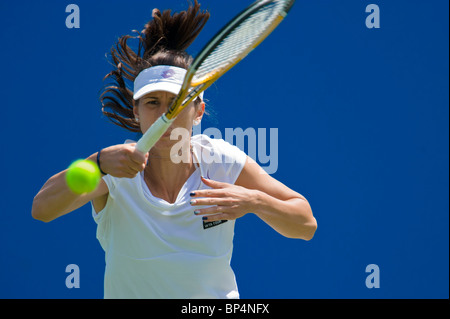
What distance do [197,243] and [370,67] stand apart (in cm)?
186

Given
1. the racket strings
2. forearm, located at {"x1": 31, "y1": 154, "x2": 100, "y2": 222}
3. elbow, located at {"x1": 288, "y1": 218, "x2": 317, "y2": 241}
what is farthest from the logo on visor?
elbow, located at {"x1": 288, "y1": 218, "x2": 317, "y2": 241}

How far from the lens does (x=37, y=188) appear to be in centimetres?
333

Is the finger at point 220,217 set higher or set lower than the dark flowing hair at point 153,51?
lower

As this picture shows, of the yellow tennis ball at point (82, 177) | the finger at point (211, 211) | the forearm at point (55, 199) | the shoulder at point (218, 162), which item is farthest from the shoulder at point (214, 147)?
the yellow tennis ball at point (82, 177)

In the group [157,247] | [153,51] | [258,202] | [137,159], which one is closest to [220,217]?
[258,202]

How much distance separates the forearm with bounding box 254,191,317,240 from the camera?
2006 mm

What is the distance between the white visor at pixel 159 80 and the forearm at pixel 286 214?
43 cm

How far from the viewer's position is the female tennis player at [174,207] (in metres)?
1.96

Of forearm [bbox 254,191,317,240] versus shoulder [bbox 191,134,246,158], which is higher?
shoulder [bbox 191,134,246,158]

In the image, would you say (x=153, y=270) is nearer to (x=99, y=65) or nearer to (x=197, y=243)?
(x=197, y=243)


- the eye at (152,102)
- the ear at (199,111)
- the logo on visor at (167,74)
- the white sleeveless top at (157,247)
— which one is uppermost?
the logo on visor at (167,74)

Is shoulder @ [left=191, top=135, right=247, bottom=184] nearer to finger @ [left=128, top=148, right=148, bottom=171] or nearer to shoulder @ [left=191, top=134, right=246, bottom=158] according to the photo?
shoulder @ [left=191, top=134, right=246, bottom=158]

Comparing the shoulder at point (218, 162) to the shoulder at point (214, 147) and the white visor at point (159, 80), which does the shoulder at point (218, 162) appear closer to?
the shoulder at point (214, 147)

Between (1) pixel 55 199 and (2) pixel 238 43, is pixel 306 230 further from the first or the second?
(1) pixel 55 199
